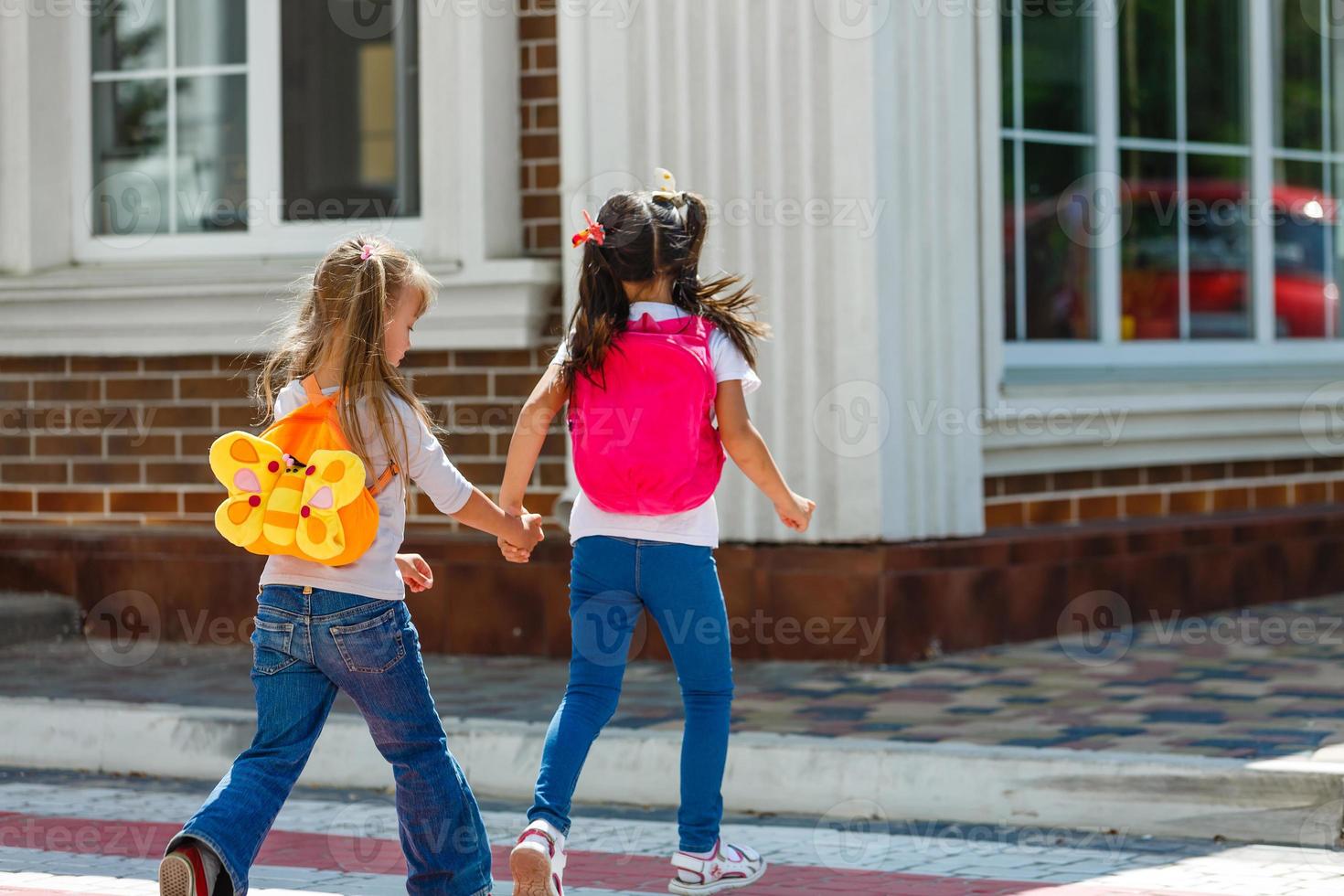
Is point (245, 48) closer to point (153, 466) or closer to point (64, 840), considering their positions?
point (153, 466)

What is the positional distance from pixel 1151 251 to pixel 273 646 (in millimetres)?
6060

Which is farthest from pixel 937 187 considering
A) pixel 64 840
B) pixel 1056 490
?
pixel 64 840

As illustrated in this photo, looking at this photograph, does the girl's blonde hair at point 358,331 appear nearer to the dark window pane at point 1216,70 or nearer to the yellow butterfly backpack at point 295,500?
the yellow butterfly backpack at point 295,500

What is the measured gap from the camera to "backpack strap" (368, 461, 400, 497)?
13.3ft

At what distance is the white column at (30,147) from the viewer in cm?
879

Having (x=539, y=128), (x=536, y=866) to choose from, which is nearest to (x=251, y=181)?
(x=539, y=128)

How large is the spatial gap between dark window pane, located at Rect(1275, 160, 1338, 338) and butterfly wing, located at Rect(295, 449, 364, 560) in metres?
6.84

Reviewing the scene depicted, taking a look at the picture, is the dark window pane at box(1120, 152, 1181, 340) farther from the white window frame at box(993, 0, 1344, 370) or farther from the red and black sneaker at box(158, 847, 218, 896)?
the red and black sneaker at box(158, 847, 218, 896)

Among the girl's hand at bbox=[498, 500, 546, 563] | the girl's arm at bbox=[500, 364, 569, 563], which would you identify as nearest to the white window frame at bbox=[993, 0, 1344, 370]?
the girl's arm at bbox=[500, 364, 569, 563]

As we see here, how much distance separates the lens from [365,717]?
407cm

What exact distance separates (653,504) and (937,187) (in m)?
3.56

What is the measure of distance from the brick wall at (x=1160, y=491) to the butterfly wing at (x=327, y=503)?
15.0ft

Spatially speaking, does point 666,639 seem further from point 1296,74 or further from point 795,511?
point 1296,74

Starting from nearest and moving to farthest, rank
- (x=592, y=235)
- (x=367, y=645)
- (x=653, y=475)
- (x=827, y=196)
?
(x=367, y=645)
(x=653, y=475)
(x=592, y=235)
(x=827, y=196)
